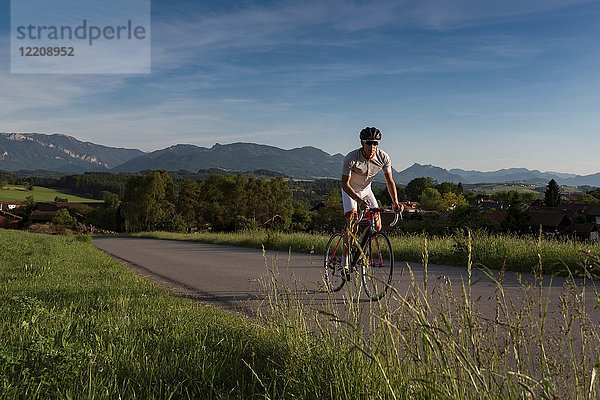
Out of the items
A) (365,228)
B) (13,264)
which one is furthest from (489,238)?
(13,264)

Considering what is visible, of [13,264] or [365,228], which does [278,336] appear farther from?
[13,264]

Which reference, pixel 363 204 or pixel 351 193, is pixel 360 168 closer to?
pixel 351 193

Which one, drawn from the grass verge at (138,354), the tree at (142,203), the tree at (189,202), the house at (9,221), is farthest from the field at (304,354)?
the house at (9,221)

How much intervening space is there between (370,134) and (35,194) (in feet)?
587

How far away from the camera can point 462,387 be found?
2.37m

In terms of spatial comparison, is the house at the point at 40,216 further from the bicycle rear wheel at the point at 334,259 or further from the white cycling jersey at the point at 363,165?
the white cycling jersey at the point at 363,165

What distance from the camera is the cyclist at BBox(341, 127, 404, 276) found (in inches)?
273

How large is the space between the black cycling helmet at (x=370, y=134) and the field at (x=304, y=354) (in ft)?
10.8

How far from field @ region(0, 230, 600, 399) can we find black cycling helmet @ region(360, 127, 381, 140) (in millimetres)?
3290

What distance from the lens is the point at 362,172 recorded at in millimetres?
7195

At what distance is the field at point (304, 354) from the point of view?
7.58 ft

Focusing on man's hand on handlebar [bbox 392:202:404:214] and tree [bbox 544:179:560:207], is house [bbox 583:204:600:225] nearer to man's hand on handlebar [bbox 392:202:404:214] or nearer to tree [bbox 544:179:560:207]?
tree [bbox 544:179:560:207]

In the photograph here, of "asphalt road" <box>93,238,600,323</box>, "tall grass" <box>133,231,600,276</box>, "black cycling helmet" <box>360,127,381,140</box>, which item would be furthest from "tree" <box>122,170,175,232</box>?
"black cycling helmet" <box>360,127,381,140</box>

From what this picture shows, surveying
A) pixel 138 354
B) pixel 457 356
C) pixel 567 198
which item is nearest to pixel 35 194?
pixel 567 198
